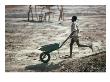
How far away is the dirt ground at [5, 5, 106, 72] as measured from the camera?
3.22 m

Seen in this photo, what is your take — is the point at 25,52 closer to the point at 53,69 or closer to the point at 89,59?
the point at 53,69

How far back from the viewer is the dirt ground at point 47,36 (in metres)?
3.22

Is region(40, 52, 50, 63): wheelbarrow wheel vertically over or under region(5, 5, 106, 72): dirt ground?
under

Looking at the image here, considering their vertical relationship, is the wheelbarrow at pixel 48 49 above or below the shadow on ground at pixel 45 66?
above

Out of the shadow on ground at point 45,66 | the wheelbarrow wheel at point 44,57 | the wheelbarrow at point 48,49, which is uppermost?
the wheelbarrow at point 48,49

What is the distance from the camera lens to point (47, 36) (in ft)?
10.7

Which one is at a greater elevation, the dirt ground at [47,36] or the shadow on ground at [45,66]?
the dirt ground at [47,36]

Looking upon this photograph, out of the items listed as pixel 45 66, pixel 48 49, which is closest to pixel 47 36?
pixel 48 49

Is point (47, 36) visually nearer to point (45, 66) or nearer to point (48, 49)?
point (48, 49)

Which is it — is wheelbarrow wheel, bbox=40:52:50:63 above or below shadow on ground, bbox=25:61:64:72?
above

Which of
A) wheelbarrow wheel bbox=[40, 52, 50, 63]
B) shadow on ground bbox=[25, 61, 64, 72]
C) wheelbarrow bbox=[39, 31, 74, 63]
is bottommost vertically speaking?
shadow on ground bbox=[25, 61, 64, 72]

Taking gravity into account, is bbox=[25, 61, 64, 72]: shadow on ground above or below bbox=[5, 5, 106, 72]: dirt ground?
below
